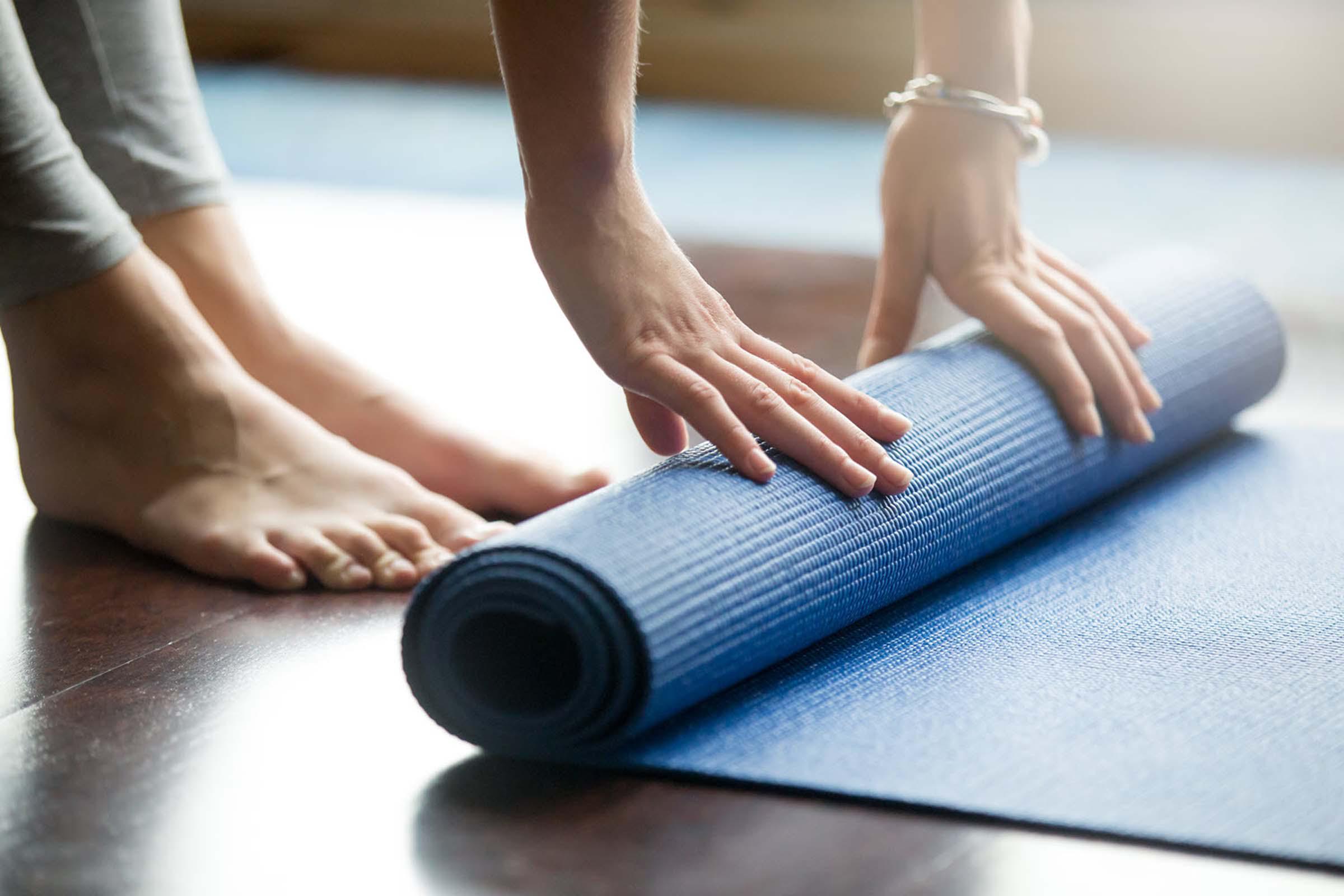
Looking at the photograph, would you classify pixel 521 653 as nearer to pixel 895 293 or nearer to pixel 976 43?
pixel 895 293

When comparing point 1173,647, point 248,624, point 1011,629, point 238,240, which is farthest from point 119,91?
point 1173,647

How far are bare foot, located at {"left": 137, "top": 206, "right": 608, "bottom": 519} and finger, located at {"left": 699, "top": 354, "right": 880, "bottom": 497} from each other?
1.18 ft

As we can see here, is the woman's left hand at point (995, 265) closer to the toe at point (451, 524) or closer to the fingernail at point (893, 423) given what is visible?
the fingernail at point (893, 423)

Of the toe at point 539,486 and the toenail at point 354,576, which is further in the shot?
the toe at point 539,486

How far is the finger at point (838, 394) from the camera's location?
127 cm

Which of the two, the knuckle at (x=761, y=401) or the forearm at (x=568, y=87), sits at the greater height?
the forearm at (x=568, y=87)

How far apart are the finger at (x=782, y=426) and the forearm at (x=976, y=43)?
0.49 meters

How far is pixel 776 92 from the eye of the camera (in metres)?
4.23

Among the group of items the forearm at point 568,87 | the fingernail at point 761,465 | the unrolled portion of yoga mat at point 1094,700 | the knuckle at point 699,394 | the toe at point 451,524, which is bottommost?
the toe at point 451,524

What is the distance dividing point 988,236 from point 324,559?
0.66 metres

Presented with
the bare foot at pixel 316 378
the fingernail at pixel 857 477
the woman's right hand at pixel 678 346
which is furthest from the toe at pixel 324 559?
the fingernail at pixel 857 477

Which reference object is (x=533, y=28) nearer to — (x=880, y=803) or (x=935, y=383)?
(x=935, y=383)

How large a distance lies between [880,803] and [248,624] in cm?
57

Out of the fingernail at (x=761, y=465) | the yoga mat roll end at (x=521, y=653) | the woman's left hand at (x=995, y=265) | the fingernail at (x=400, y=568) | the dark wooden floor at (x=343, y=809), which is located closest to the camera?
the dark wooden floor at (x=343, y=809)
